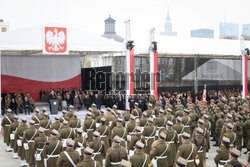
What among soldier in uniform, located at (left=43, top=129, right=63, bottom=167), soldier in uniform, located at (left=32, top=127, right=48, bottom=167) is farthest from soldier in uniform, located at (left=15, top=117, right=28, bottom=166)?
soldier in uniform, located at (left=43, top=129, right=63, bottom=167)

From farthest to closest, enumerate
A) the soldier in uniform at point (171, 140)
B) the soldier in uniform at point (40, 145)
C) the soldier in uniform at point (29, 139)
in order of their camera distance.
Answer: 1. the soldier in uniform at point (29, 139)
2. the soldier in uniform at point (171, 140)
3. the soldier in uniform at point (40, 145)

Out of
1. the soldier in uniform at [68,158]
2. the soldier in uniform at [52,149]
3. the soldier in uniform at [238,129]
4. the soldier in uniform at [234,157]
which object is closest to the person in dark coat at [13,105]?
the soldier in uniform at [52,149]

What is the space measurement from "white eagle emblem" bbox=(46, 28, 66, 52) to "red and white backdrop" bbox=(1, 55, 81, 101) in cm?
766

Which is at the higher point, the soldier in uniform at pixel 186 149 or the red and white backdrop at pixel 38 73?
the red and white backdrop at pixel 38 73

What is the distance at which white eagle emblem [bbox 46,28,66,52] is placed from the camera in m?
17.9

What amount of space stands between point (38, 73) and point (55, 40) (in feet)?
26.5

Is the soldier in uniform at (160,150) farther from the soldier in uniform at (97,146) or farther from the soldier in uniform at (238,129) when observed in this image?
the soldier in uniform at (238,129)

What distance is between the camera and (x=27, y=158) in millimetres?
10164

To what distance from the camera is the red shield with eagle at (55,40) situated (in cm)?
1789

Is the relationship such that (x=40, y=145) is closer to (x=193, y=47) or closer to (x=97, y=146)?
(x=97, y=146)

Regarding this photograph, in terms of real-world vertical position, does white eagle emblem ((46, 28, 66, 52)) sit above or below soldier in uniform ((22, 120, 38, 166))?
above

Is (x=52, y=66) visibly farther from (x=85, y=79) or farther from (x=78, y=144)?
(x=78, y=144)

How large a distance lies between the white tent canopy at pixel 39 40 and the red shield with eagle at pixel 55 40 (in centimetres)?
27

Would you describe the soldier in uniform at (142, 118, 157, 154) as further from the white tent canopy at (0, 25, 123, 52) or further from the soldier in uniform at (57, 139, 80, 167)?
the white tent canopy at (0, 25, 123, 52)
